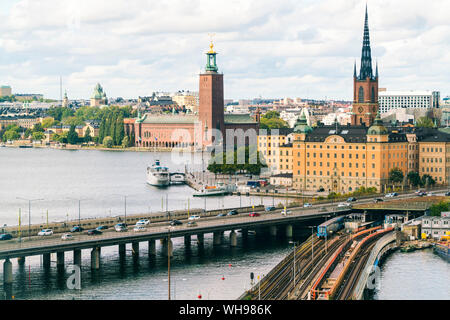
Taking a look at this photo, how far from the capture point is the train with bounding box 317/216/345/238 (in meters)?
32.3

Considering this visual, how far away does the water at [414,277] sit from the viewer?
2323 cm

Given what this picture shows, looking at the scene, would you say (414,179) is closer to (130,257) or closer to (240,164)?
(240,164)

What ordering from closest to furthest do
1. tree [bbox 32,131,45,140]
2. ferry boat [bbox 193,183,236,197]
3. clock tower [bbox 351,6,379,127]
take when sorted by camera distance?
1. ferry boat [bbox 193,183,236,197]
2. clock tower [bbox 351,6,379,127]
3. tree [bbox 32,131,45,140]

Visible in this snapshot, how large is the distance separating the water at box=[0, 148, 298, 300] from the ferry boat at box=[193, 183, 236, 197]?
110 cm

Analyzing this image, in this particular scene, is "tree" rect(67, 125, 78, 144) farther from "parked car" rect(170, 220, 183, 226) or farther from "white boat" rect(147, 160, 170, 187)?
"parked car" rect(170, 220, 183, 226)

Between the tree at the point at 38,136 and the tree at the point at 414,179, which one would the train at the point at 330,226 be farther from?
the tree at the point at 38,136

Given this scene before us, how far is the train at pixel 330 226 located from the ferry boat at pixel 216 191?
1538 centimetres

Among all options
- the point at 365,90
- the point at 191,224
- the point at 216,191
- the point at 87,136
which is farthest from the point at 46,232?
the point at 87,136

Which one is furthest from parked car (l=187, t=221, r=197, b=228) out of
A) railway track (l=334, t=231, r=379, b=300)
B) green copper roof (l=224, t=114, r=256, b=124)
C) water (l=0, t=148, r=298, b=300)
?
green copper roof (l=224, t=114, r=256, b=124)

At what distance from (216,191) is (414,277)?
1018 inches

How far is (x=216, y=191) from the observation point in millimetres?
50906

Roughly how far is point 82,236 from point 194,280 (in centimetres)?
507
